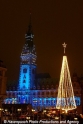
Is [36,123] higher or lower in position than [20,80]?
lower

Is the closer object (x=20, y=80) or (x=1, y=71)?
(x=1, y=71)

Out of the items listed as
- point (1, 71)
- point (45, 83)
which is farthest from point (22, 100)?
point (1, 71)

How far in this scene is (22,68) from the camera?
141375 mm

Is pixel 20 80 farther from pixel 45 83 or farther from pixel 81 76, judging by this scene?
pixel 81 76

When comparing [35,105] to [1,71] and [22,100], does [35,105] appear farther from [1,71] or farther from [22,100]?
[1,71]

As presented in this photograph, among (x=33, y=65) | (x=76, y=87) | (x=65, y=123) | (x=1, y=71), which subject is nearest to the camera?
(x=65, y=123)

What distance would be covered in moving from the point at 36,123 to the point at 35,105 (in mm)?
83933

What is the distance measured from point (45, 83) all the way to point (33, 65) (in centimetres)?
1228

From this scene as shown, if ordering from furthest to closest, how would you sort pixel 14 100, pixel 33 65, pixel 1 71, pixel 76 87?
pixel 33 65
pixel 14 100
pixel 76 87
pixel 1 71

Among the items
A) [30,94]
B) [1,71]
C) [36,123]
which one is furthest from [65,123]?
[30,94]

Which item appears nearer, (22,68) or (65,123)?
(65,123)

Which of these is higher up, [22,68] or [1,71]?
[22,68]

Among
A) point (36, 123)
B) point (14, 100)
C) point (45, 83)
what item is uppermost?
point (45, 83)

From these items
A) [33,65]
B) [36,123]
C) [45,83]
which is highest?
[33,65]
